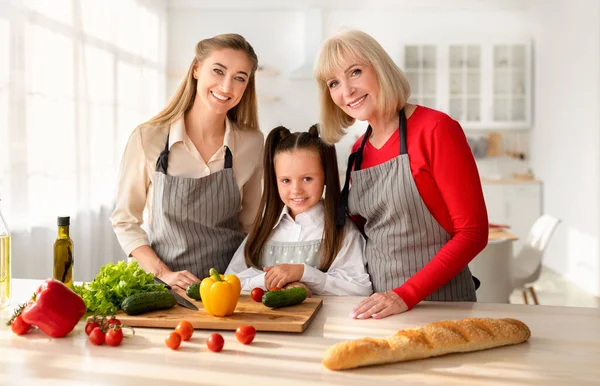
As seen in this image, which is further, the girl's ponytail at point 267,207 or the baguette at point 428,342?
the girl's ponytail at point 267,207

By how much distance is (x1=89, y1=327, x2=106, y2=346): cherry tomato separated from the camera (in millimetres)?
1485

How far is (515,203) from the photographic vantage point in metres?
7.40

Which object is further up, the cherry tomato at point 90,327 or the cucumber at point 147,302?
the cucumber at point 147,302

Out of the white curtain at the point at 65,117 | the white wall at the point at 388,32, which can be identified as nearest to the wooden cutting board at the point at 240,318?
the white curtain at the point at 65,117

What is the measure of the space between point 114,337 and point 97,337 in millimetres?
40

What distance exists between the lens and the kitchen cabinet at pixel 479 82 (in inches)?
301

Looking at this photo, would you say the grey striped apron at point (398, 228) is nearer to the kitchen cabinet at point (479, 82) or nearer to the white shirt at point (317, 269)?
the white shirt at point (317, 269)

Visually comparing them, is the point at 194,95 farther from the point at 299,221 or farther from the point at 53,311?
the point at 53,311

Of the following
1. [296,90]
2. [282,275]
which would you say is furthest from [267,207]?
[296,90]

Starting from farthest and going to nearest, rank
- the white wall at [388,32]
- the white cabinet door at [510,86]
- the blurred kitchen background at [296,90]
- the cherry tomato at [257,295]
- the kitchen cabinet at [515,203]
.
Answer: the white cabinet door at [510,86], the kitchen cabinet at [515,203], the white wall at [388,32], the blurred kitchen background at [296,90], the cherry tomato at [257,295]

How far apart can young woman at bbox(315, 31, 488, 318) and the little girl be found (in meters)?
0.08

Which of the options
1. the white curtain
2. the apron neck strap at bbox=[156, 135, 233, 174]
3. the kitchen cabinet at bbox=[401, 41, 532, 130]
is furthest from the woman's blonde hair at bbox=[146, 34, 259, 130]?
the kitchen cabinet at bbox=[401, 41, 532, 130]

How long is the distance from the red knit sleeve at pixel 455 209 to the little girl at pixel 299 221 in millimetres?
290

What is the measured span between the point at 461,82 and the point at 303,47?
6.20ft
